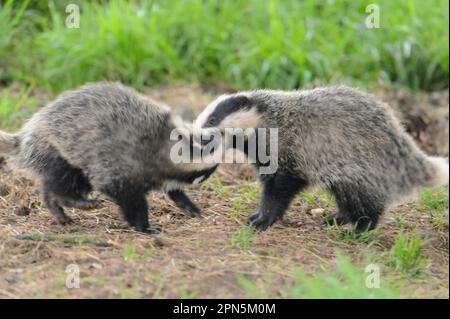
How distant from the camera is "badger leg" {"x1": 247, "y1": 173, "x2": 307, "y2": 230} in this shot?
5.93 meters

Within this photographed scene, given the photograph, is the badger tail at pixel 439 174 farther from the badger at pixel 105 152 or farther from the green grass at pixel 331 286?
the badger at pixel 105 152

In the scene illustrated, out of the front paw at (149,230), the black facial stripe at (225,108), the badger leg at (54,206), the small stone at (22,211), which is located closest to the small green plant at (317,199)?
the black facial stripe at (225,108)

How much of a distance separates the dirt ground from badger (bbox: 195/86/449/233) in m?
0.23

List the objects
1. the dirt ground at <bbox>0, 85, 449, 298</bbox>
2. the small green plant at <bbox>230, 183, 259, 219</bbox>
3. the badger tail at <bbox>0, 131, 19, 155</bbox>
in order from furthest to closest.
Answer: the small green plant at <bbox>230, 183, 259, 219</bbox> → the badger tail at <bbox>0, 131, 19, 155</bbox> → the dirt ground at <bbox>0, 85, 449, 298</bbox>

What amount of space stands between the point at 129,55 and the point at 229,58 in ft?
3.88

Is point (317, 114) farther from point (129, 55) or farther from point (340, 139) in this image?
point (129, 55)

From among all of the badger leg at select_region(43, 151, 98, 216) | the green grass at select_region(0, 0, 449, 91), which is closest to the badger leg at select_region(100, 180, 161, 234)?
the badger leg at select_region(43, 151, 98, 216)

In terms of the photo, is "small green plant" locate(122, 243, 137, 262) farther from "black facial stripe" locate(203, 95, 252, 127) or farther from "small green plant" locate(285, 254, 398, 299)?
"black facial stripe" locate(203, 95, 252, 127)

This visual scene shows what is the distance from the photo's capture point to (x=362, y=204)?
5.76m

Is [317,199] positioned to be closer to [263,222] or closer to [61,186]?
[263,222]

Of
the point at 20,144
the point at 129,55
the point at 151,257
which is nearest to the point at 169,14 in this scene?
the point at 129,55

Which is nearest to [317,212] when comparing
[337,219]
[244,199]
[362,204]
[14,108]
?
[337,219]

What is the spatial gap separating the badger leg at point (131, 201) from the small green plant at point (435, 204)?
207 centimetres

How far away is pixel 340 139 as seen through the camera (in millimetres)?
5848
